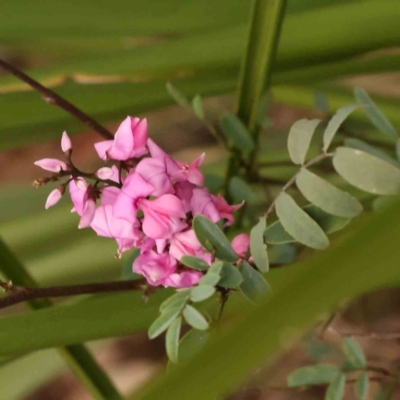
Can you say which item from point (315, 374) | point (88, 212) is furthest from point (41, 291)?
point (315, 374)

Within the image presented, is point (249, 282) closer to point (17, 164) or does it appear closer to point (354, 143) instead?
point (354, 143)

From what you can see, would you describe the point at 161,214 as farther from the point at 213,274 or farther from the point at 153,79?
the point at 153,79

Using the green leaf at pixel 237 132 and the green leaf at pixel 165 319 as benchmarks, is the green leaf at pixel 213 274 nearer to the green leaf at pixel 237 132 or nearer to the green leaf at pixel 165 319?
the green leaf at pixel 165 319

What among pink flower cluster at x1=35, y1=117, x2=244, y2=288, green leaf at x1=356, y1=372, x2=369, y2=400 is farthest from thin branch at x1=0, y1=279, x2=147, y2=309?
green leaf at x1=356, y1=372, x2=369, y2=400

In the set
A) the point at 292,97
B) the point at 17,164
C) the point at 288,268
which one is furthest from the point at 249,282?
the point at 17,164

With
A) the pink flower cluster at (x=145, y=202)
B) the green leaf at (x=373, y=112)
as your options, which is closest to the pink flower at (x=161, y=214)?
the pink flower cluster at (x=145, y=202)

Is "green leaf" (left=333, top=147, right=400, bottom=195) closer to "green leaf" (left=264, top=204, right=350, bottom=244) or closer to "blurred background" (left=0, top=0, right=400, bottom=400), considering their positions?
"green leaf" (left=264, top=204, right=350, bottom=244)
